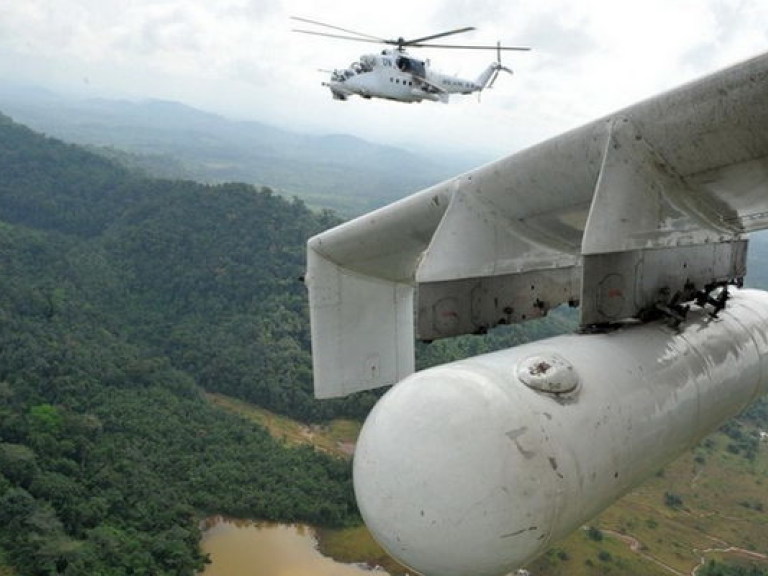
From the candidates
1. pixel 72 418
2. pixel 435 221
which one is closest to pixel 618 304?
pixel 435 221

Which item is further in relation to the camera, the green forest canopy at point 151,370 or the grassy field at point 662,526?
the grassy field at point 662,526

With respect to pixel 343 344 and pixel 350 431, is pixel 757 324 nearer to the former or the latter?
pixel 343 344

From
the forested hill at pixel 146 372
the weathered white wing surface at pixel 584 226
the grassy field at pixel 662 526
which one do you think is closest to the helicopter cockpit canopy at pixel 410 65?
the grassy field at pixel 662 526

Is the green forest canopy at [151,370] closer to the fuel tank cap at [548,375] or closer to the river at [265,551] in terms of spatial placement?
the river at [265,551]

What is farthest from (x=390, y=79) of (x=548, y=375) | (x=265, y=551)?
(x=548, y=375)

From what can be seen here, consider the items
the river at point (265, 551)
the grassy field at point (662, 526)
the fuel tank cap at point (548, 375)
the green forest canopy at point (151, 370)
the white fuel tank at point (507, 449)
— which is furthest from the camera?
the river at point (265, 551)

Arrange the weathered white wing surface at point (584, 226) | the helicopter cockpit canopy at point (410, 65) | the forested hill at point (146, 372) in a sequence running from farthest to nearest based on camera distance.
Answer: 1. the forested hill at point (146, 372)
2. the helicopter cockpit canopy at point (410, 65)
3. the weathered white wing surface at point (584, 226)

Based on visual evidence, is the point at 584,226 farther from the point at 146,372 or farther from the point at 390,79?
the point at 146,372
